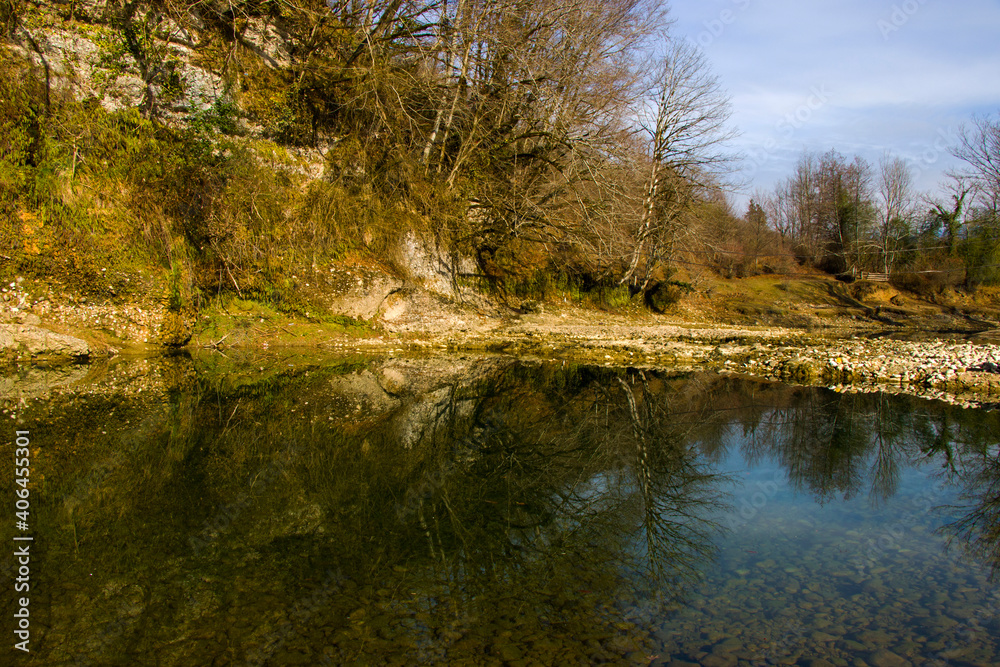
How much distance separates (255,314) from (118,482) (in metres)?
10.4

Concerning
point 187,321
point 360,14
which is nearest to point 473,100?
point 360,14

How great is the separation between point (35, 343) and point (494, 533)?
489 inches

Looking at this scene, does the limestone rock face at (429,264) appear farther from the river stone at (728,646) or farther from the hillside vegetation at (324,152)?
the river stone at (728,646)

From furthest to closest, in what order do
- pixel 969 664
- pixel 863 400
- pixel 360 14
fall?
pixel 360 14 < pixel 863 400 < pixel 969 664

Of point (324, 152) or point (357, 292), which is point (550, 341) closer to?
point (357, 292)

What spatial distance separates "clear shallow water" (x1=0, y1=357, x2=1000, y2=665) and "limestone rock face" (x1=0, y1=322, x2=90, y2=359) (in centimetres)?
333

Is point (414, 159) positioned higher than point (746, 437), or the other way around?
point (414, 159)

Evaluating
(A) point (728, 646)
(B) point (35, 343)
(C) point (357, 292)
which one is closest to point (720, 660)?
(A) point (728, 646)

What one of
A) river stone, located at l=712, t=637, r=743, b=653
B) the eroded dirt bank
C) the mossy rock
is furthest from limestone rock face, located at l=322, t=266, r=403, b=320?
river stone, located at l=712, t=637, r=743, b=653

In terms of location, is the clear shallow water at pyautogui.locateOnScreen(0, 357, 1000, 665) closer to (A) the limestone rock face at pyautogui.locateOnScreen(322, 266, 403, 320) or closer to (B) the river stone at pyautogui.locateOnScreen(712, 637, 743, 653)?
(B) the river stone at pyautogui.locateOnScreen(712, 637, 743, 653)

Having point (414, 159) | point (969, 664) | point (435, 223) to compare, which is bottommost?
point (969, 664)

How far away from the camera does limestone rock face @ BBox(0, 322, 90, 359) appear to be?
40.1 ft

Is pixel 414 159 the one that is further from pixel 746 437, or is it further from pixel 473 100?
pixel 746 437

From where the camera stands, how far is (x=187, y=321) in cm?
1490
